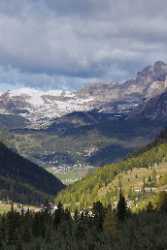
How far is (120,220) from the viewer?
161 meters

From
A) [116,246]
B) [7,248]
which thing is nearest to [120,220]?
[7,248]

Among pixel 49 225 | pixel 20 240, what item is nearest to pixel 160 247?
pixel 20 240

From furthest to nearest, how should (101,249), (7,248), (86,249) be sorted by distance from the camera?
(7,248) < (86,249) < (101,249)

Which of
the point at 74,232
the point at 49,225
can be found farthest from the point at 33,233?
the point at 74,232

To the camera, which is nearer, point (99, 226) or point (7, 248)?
point (7, 248)

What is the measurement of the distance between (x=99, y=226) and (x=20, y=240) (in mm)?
28987

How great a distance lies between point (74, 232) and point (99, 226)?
23.6m

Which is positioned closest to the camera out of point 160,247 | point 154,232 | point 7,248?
point 160,247

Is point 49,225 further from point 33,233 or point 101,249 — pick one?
point 101,249

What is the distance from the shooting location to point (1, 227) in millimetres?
167500

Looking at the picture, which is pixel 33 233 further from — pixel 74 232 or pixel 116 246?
pixel 116 246

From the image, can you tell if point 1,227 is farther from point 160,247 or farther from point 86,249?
point 160,247

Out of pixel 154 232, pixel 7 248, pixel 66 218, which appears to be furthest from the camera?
pixel 66 218

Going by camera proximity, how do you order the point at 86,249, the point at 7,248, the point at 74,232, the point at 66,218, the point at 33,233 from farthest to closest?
the point at 66,218, the point at 33,233, the point at 74,232, the point at 7,248, the point at 86,249
